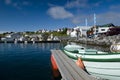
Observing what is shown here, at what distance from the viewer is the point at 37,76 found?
23.0 meters

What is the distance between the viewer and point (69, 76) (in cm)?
1553

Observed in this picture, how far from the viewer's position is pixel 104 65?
15.7m

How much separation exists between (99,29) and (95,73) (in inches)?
4256

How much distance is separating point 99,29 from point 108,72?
110 m

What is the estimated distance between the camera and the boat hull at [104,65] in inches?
579

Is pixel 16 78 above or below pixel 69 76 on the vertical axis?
below

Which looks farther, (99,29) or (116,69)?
(99,29)

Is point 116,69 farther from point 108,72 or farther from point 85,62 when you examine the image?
point 85,62

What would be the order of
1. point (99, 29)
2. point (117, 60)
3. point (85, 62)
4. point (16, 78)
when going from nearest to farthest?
point (117, 60)
point (85, 62)
point (16, 78)
point (99, 29)

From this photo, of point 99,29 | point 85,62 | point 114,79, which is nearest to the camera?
point 114,79

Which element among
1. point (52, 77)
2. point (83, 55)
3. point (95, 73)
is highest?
point (83, 55)

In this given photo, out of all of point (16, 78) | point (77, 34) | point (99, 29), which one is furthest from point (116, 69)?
point (77, 34)

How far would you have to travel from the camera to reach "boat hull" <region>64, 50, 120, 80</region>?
14.7 m

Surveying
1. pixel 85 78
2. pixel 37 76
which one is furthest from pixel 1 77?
pixel 85 78
